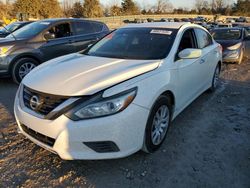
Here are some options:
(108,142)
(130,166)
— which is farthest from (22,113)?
(130,166)

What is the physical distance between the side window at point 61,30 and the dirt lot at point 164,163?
3.37 m

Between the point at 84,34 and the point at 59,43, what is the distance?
0.95 metres

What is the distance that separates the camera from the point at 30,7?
50.7 meters

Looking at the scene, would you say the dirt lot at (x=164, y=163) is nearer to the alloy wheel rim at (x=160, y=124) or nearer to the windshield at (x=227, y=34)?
the alloy wheel rim at (x=160, y=124)

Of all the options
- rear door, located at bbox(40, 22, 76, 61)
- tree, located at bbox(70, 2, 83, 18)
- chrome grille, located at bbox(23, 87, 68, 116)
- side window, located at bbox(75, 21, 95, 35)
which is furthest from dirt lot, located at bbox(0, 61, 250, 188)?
tree, located at bbox(70, 2, 83, 18)

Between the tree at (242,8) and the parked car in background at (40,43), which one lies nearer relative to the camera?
the parked car in background at (40,43)

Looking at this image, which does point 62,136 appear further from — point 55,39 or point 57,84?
point 55,39

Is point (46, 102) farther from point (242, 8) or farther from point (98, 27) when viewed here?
point (242, 8)

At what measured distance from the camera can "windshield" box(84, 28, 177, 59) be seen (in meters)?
4.01

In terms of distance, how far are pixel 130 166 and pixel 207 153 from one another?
1.05 metres

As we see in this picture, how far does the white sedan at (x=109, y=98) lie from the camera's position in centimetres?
285

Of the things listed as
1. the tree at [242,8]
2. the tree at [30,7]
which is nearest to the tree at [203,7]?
the tree at [242,8]

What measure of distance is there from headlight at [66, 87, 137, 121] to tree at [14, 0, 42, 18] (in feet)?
169

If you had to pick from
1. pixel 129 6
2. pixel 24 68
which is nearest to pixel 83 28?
pixel 24 68
